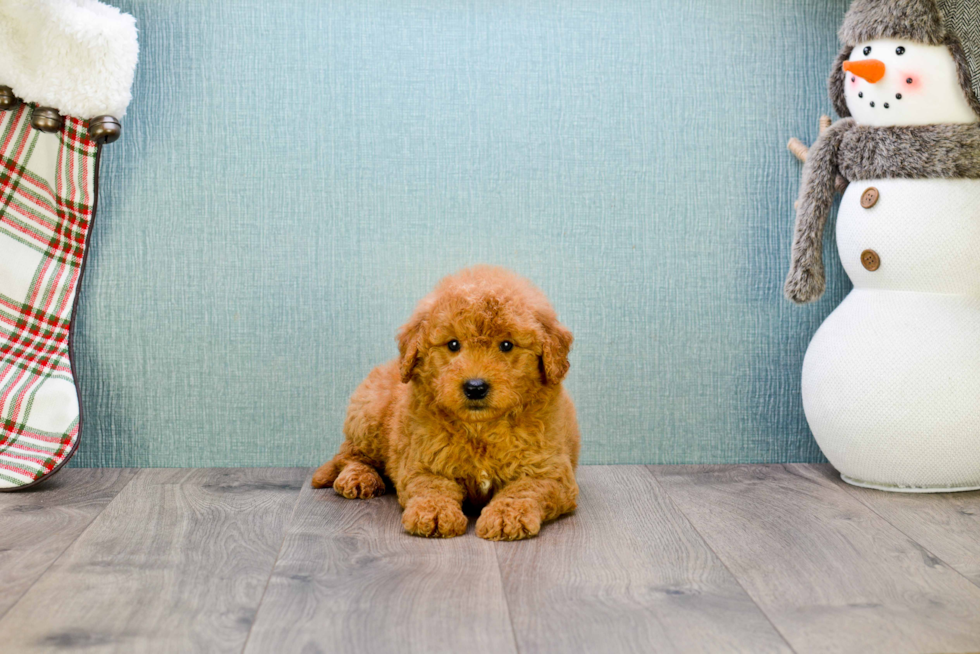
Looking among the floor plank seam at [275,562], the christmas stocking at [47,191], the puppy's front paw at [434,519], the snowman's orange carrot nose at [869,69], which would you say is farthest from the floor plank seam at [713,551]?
the christmas stocking at [47,191]

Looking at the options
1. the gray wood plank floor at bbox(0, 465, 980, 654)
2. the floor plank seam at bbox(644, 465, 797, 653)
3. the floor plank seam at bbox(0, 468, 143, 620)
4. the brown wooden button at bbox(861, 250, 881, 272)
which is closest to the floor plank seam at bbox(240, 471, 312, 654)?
the gray wood plank floor at bbox(0, 465, 980, 654)

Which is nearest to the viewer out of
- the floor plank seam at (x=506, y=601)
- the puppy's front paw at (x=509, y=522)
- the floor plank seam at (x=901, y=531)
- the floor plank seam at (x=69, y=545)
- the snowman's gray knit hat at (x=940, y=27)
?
the floor plank seam at (x=506, y=601)

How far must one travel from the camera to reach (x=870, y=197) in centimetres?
181

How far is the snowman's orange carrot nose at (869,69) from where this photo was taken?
1.75 m

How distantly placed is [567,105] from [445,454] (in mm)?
855

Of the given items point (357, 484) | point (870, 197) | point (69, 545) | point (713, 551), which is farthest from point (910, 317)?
point (69, 545)

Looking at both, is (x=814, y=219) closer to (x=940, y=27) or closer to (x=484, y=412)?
(x=940, y=27)

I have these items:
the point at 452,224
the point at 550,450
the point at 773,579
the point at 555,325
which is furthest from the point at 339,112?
the point at 773,579

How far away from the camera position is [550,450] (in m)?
1.65

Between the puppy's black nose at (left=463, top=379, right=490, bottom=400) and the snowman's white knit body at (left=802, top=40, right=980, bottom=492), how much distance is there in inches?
30.4

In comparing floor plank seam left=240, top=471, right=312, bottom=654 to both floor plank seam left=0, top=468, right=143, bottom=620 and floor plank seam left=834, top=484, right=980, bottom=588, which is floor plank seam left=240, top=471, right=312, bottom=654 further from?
floor plank seam left=834, top=484, right=980, bottom=588

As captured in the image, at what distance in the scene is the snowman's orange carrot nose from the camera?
175cm

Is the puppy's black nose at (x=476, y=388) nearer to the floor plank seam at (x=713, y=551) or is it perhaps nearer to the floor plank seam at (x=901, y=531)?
the floor plank seam at (x=713, y=551)

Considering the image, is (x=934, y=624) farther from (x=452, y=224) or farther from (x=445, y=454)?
(x=452, y=224)
